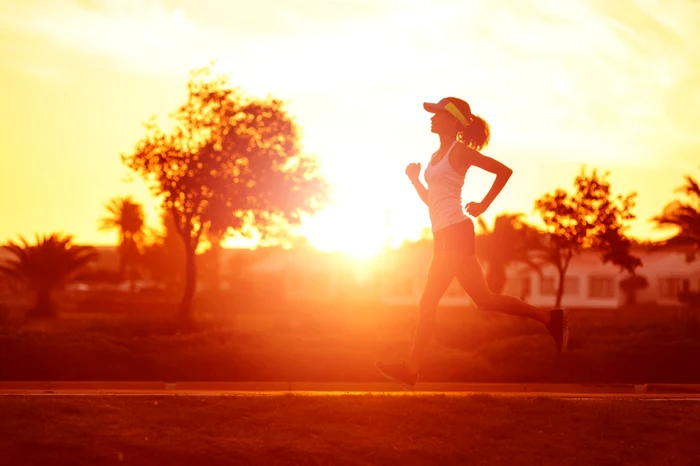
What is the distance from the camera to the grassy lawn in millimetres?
10836

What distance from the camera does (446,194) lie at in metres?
9.05

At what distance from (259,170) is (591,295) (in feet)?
133

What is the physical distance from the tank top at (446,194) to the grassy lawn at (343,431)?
291 cm

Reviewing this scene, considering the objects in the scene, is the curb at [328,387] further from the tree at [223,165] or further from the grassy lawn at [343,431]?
the tree at [223,165]

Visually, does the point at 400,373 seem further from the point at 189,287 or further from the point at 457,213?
the point at 189,287

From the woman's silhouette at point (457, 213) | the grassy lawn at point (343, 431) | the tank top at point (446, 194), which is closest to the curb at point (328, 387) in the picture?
the grassy lawn at point (343, 431)

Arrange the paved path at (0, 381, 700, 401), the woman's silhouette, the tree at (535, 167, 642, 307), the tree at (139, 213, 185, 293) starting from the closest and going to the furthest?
the woman's silhouette, the paved path at (0, 381, 700, 401), the tree at (535, 167, 642, 307), the tree at (139, 213, 185, 293)

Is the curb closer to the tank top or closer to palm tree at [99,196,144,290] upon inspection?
the tank top

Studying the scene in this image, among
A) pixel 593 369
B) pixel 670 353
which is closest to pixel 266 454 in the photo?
pixel 593 369

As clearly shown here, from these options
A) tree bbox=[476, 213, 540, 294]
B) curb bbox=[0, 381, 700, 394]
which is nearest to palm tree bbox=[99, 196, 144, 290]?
tree bbox=[476, 213, 540, 294]

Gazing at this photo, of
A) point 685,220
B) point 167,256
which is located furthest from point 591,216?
point 167,256

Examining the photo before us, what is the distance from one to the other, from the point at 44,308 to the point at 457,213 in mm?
43575

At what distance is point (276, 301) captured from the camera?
64.2 meters

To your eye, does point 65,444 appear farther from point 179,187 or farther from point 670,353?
point 179,187
